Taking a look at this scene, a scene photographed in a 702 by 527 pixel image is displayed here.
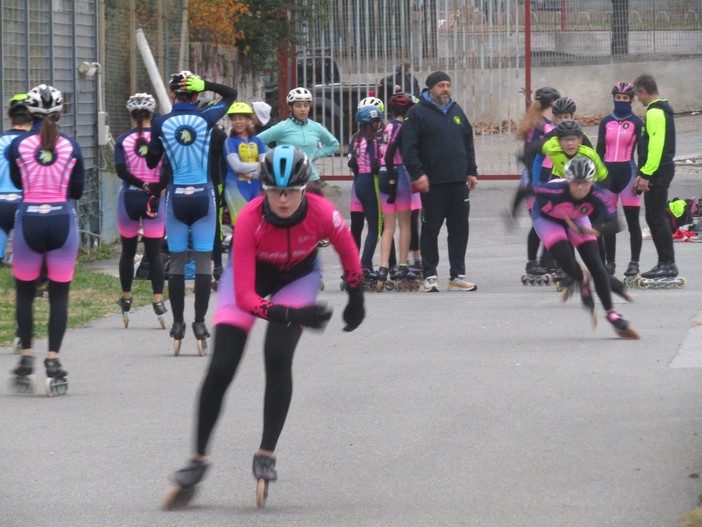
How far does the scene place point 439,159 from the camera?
14.0 metres

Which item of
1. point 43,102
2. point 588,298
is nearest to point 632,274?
point 588,298

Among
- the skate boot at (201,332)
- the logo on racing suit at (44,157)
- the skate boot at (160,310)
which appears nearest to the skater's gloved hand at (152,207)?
the skate boot at (160,310)

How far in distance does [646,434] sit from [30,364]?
3976mm

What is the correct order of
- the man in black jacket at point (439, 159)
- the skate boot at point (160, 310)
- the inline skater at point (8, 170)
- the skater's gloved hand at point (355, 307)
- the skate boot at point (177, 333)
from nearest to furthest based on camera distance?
the skater's gloved hand at point (355, 307)
the inline skater at point (8, 170)
the skate boot at point (177, 333)
the skate boot at point (160, 310)
the man in black jacket at point (439, 159)

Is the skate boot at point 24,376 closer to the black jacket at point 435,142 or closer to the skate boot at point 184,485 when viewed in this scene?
the skate boot at point 184,485

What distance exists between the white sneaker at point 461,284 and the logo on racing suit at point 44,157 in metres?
6.40

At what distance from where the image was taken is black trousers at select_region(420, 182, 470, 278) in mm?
14078

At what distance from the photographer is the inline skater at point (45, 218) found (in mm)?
8773

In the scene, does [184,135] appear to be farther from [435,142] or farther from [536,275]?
[536,275]

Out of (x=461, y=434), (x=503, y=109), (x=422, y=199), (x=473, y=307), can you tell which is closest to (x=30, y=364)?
(x=461, y=434)

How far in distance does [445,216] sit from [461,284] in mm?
735

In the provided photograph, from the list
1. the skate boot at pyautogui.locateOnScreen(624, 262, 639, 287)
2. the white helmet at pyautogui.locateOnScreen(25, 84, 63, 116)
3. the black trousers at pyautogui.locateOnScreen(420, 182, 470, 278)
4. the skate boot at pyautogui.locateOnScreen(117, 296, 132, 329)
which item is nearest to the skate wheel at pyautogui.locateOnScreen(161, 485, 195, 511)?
the white helmet at pyautogui.locateOnScreen(25, 84, 63, 116)

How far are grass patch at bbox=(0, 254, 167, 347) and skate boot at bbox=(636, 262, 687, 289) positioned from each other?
487 cm

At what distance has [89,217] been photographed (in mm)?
18078
